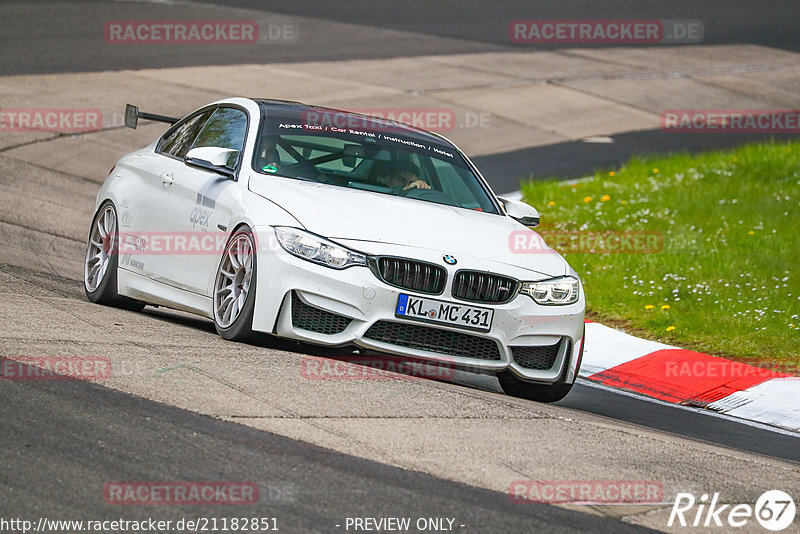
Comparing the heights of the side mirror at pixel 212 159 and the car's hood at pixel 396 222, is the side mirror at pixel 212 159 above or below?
above

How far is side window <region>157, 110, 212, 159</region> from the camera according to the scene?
9.16 m

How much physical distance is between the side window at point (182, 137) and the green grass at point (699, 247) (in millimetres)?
4079

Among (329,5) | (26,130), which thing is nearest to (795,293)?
(26,130)

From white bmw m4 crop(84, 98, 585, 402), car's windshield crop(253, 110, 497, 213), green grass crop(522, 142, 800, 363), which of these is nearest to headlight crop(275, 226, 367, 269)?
white bmw m4 crop(84, 98, 585, 402)

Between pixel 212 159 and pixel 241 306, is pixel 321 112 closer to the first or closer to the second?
pixel 212 159

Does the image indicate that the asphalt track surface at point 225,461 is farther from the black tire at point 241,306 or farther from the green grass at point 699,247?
the green grass at point 699,247

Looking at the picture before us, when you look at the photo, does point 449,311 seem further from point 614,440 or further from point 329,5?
point 329,5

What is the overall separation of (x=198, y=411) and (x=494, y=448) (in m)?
1.38

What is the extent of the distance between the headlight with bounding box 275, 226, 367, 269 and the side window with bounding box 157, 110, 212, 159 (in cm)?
219

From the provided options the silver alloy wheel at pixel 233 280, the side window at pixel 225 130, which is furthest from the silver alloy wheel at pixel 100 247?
the silver alloy wheel at pixel 233 280

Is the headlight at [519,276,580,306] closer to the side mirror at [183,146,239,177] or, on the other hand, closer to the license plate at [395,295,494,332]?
the license plate at [395,295,494,332]

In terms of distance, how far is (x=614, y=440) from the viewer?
6.38 meters

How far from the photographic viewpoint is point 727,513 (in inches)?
213

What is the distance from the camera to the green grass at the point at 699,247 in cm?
1073
